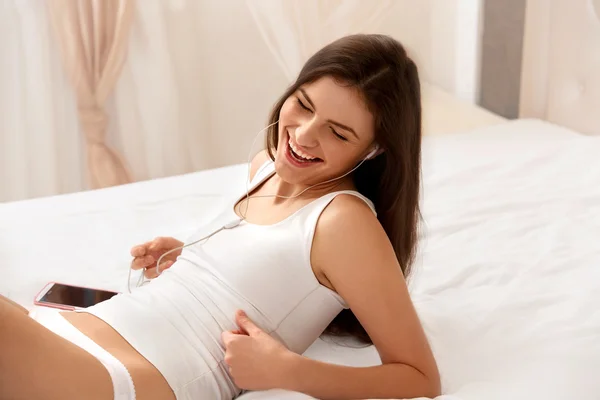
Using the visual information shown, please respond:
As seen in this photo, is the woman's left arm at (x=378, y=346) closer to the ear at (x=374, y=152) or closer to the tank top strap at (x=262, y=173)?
the ear at (x=374, y=152)

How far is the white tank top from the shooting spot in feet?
3.51

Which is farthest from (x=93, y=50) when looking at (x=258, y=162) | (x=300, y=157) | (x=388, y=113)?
(x=388, y=113)

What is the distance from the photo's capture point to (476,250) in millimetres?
1563

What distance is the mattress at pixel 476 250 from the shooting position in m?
1.18

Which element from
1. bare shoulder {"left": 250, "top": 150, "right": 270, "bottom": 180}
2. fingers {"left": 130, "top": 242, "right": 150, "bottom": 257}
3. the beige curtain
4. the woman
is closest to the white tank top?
the woman

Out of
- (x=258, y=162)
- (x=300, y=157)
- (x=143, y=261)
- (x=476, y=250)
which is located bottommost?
(x=476, y=250)

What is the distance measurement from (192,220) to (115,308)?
0.63 meters

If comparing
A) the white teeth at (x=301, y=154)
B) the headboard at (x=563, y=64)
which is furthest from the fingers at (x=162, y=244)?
the headboard at (x=563, y=64)

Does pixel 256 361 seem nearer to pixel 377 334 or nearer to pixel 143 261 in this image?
pixel 377 334

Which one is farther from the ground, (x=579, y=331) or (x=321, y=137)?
(x=321, y=137)

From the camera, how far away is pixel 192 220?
5.74ft

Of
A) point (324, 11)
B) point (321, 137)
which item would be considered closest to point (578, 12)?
point (324, 11)

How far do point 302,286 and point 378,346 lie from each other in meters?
0.16

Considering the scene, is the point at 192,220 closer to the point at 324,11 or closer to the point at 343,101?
the point at 343,101
